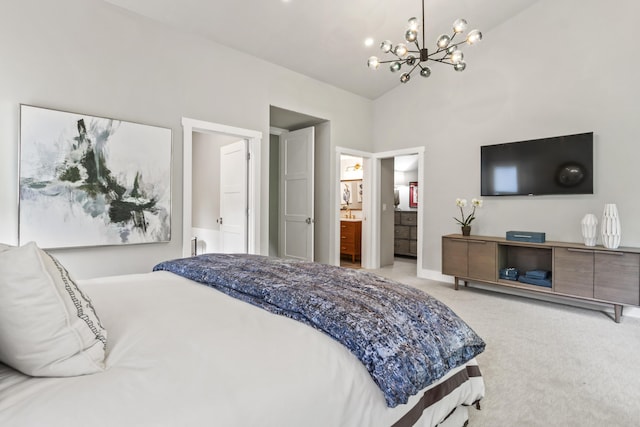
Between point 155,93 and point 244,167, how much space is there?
1.30 m

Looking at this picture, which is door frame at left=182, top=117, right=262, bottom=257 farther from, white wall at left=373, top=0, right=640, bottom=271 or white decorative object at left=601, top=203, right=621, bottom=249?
white decorative object at left=601, top=203, right=621, bottom=249

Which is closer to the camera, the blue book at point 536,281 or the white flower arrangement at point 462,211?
the blue book at point 536,281

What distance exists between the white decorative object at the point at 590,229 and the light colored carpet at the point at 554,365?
29.9 inches

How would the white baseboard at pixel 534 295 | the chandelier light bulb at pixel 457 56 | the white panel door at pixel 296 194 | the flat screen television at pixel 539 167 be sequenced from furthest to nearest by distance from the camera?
the white panel door at pixel 296 194, the flat screen television at pixel 539 167, the white baseboard at pixel 534 295, the chandelier light bulb at pixel 457 56

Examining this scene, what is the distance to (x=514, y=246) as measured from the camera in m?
4.18

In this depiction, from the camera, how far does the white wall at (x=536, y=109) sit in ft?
11.3

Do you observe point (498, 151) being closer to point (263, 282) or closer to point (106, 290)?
point (263, 282)

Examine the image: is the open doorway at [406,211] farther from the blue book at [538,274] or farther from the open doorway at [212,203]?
the open doorway at [212,203]

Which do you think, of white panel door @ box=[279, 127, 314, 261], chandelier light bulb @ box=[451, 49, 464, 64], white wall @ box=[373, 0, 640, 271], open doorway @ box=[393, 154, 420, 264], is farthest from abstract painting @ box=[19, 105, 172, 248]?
open doorway @ box=[393, 154, 420, 264]

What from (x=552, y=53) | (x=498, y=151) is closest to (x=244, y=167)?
(x=498, y=151)

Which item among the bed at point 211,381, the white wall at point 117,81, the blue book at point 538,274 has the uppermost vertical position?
the white wall at point 117,81

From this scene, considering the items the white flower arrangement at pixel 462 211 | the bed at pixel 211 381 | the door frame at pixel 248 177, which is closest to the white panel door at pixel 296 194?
the door frame at pixel 248 177

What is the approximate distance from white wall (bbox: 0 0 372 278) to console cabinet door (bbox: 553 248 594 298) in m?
3.34

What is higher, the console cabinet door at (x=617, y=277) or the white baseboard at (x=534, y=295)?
the console cabinet door at (x=617, y=277)
